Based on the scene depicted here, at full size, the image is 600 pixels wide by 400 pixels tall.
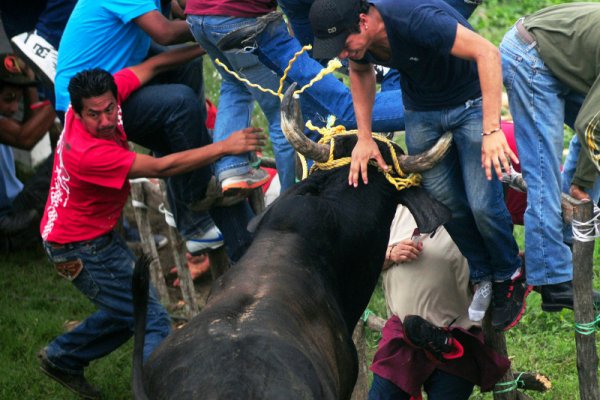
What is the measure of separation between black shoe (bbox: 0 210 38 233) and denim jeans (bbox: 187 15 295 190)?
12.6ft

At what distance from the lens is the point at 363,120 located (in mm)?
5844

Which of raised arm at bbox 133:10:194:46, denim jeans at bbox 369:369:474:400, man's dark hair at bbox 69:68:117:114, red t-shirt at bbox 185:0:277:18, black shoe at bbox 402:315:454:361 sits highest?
red t-shirt at bbox 185:0:277:18

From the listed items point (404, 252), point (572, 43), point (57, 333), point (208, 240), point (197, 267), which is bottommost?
point (197, 267)

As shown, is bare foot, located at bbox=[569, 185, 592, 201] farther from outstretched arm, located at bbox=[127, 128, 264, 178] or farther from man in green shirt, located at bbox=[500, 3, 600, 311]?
outstretched arm, located at bbox=[127, 128, 264, 178]

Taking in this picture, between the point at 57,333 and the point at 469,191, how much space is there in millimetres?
4544

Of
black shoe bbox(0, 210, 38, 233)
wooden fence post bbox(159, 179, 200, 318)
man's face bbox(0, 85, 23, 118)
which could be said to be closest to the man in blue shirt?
wooden fence post bbox(159, 179, 200, 318)

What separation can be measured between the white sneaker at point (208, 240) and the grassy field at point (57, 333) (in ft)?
3.83

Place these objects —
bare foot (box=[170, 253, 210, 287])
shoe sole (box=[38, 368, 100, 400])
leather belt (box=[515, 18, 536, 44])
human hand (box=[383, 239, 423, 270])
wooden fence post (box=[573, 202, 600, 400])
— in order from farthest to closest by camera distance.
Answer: bare foot (box=[170, 253, 210, 287]) → shoe sole (box=[38, 368, 100, 400]) → human hand (box=[383, 239, 423, 270]) → leather belt (box=[515, 18, 536, 44]) → wooden fence post (box=[573, 202, 600, 400])

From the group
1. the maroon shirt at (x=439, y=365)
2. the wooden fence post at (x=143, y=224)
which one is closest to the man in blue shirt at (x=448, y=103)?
the maroon shirt at (x=439, y=365)

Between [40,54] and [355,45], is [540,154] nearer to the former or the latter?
[355,45]

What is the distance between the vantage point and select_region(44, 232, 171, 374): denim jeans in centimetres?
726

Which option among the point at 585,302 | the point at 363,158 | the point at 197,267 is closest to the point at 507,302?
the point at 585,302

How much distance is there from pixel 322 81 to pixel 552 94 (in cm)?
147

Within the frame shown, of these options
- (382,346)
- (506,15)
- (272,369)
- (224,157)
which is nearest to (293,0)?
(224,157)
